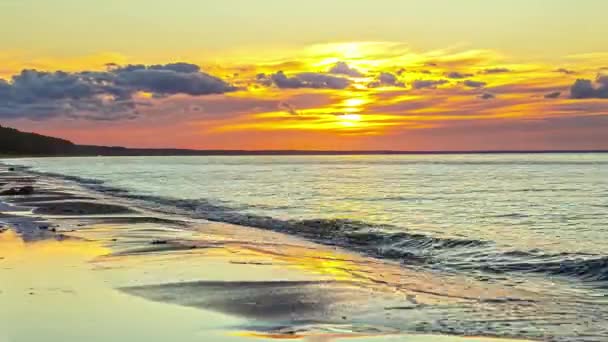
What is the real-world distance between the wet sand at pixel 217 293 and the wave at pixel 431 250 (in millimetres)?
1615

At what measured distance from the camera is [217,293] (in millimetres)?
11234

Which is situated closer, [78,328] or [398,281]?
[78,328]

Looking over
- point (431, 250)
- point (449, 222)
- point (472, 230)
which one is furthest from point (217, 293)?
point (449, 222)

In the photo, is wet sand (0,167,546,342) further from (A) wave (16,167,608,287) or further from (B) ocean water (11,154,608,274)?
(B) ocean water (11,154,608,274)

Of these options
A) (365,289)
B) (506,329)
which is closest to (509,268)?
(365,289)

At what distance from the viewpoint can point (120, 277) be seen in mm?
12453

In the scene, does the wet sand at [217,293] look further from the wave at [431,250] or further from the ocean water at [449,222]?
the ocean water at [449,222]

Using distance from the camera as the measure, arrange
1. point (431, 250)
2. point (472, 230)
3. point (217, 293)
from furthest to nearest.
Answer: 1. point (472, 230)
2. point (431, 250)
3. point (217, 293)

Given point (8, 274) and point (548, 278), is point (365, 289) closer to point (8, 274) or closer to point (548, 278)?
point (548, 278)

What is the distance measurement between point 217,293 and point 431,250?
30.0 feet

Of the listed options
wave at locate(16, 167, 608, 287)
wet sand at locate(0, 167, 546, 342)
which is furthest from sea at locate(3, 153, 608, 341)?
wet sand at locate(0, 167, 546, 342)

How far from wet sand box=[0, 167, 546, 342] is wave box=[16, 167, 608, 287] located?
162cm

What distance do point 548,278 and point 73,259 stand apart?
986 centimetres

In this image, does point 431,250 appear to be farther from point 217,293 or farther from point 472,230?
point 217,293
